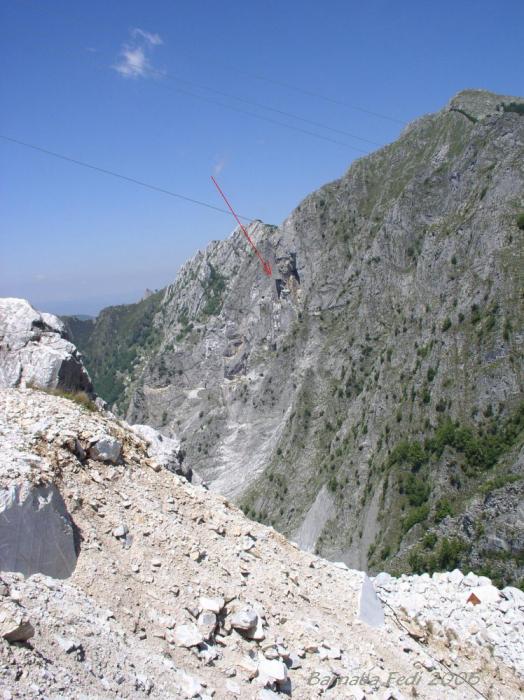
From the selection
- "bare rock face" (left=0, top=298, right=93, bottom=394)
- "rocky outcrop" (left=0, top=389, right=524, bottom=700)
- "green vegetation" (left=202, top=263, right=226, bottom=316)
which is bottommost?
"rocky outcrop" (left=0, top=389, right=524, bottom=700)

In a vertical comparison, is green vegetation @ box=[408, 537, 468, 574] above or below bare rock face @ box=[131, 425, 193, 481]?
below

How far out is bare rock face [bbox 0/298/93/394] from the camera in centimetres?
1558

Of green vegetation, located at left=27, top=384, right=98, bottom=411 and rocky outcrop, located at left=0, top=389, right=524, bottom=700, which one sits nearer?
rocky outcrop, located at left=0, top=389, right=524, bottom=700

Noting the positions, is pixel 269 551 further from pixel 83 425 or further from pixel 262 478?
pixel 262 478

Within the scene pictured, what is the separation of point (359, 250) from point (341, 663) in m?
97.1

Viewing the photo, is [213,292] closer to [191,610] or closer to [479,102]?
[479,102]

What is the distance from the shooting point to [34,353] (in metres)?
16.1

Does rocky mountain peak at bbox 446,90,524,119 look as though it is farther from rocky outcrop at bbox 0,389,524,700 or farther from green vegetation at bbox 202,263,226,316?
rocky outcrop at bbox 0,389,524,700

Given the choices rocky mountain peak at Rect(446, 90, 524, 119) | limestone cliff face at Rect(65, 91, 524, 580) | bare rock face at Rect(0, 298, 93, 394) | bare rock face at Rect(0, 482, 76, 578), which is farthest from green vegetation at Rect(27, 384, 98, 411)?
rocky mountain peak at Rect(446, 90, 524, 119)

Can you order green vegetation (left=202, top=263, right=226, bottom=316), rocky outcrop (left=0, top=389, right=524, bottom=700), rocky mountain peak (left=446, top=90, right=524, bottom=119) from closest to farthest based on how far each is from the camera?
rocky outcrop (left=0, top=389, right=524, bottom=700)
rocky mountain peak (left=446, top=90, right=524, bottom=119)
green vegetation (left=202, top=263, right=226, bottom=316)

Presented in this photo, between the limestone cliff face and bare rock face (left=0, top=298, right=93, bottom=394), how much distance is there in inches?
1011

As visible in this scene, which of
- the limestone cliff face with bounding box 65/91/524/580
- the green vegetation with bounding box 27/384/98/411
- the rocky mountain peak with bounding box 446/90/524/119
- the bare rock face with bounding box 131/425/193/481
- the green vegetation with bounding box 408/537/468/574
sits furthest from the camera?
the rocky mountain peak with bounding box 446/90/524/119

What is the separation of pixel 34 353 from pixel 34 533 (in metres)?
8.32

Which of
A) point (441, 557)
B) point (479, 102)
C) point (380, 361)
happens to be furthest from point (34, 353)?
point (479, 102)
